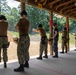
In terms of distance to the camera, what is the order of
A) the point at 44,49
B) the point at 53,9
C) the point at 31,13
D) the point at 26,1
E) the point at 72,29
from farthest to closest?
the point at 72,29, the point at 31,13, the point at 53,9, the point at 44,49, the point at 26,1

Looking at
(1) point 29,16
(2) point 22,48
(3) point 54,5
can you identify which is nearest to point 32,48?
(1) point 29,16

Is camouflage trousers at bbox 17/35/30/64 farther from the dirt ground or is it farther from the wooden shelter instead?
the dirt ground

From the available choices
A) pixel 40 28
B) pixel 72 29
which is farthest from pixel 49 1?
pixel 72 29

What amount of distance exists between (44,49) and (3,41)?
2.53m

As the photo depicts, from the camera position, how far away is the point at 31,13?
1158 centimetres

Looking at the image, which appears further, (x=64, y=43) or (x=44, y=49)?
(x=64, y=43)

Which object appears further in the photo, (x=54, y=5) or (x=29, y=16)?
(x=29, y=16)

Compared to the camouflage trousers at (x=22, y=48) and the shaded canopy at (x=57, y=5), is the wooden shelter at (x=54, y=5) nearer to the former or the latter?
the shaded canopy at (x=57, y=5)

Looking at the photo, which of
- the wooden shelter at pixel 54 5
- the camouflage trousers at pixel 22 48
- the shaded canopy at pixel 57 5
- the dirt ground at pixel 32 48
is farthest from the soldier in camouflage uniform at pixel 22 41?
the dirt ground at pixel 32 48

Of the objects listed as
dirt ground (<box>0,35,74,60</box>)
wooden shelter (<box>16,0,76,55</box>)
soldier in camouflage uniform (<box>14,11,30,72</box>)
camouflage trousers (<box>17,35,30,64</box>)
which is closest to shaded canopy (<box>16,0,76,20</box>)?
wooden shelter (<box>16,0,76,55</box>)

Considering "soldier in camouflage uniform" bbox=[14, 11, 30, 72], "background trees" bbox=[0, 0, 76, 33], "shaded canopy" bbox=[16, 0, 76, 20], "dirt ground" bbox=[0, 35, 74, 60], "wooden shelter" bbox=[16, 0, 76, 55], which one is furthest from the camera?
"dirt ground" bbox=[0, 35, 74, 60]

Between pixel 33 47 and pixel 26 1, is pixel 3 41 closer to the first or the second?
pixel 26 1

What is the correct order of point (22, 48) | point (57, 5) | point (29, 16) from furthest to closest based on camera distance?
point (29, 16), point (57, 5), point (22, 48)

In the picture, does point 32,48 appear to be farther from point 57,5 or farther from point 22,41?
point 22,41
